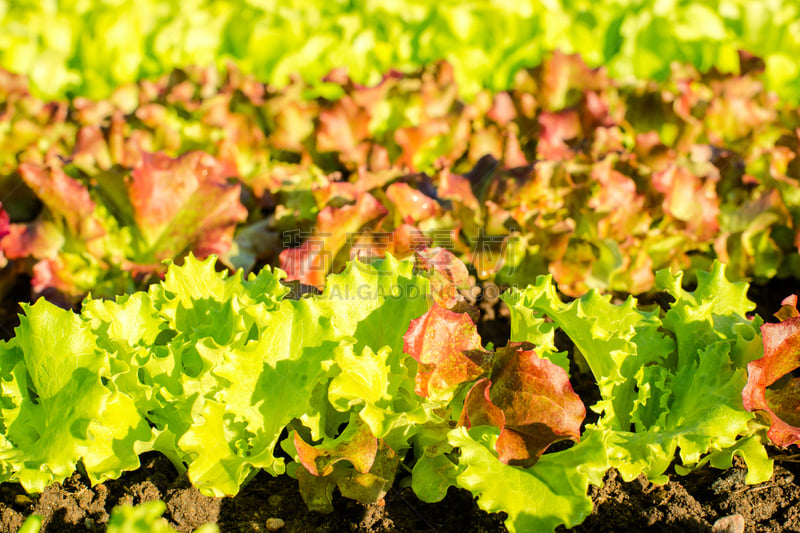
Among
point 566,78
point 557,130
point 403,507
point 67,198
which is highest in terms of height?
point 566,78

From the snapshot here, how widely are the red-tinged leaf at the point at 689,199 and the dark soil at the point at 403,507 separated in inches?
48.4

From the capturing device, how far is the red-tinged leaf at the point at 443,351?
176 cm

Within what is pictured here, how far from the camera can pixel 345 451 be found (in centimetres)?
176

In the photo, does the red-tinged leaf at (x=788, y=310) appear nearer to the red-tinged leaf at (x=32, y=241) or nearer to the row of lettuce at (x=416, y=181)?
the row of lettuce at (x=416, y=181)

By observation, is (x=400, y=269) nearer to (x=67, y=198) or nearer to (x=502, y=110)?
(x=67, y=198)

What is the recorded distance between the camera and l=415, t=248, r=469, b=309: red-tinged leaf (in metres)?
1.98

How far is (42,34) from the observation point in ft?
16.1

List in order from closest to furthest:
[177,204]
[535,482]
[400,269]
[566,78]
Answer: [535,482], [400,269], [177,204], [566,78]

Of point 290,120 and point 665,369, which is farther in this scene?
point 290,120

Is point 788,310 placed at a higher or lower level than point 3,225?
→ higher

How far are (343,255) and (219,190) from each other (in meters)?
0.58

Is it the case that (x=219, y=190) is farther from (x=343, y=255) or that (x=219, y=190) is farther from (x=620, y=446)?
(x=620, y=446)

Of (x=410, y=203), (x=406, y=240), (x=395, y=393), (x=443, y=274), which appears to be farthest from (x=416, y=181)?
(x=395, y=393)

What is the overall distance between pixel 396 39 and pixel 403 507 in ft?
11.3
